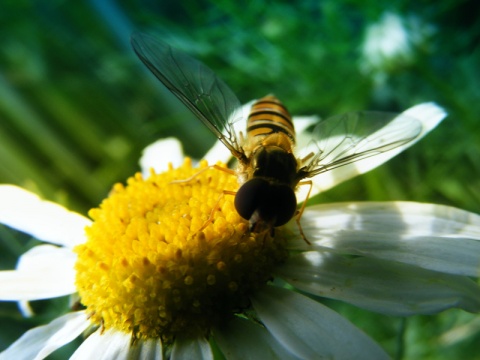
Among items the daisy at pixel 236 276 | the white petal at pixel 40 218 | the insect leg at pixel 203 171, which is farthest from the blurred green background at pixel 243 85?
the insect leg at pixel 203 171

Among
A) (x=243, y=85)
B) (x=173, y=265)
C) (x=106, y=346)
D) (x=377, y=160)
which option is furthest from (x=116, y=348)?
(x=243, y=85)

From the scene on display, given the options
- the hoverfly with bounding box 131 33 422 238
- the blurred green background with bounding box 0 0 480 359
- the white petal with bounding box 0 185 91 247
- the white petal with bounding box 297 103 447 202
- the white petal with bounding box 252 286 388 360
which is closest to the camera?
the white petal with bounding box 252 286 388 360

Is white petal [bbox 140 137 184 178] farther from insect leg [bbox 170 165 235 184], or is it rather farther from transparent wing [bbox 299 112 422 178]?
transparent wing [bbox 299 112 422 178]

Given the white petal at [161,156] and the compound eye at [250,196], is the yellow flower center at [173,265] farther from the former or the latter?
the white petal at [161,156]

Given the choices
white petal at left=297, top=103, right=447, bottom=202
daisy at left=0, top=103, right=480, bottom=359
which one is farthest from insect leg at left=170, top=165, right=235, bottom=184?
white petal at left=297, top=103, right=447, bottom=202

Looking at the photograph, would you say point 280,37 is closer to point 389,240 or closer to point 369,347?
point 389,240

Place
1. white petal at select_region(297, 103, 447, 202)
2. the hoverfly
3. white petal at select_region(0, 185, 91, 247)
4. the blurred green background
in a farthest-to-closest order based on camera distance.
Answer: the blurred green background → white petal at select_region(0, 185, 91, 247) → white petal at select_region(297, 103, 447, 202) → the hoverfly

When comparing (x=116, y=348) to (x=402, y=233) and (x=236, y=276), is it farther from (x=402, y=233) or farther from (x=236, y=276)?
(x=402, y=233)
